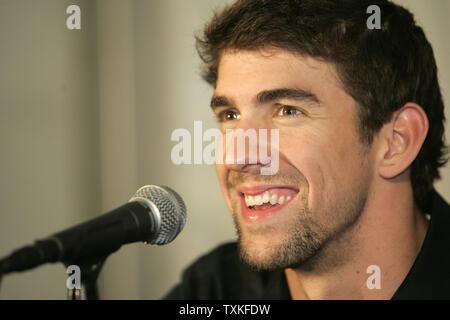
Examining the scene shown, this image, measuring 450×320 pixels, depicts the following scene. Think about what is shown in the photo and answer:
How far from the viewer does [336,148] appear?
1274 mm

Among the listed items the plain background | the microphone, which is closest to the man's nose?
the microphone

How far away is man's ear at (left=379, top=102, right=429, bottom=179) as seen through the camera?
131cm

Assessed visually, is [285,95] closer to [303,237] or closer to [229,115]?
[229,115]

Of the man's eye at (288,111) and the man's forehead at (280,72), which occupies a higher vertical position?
the man's forehead at (280,72)

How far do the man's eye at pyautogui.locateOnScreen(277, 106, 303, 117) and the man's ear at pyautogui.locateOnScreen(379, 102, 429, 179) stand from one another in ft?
0.85

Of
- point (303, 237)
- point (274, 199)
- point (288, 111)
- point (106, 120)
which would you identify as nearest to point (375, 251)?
point (303, 237)

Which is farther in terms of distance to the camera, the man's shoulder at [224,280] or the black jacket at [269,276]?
the man's shoulder at [224,280]

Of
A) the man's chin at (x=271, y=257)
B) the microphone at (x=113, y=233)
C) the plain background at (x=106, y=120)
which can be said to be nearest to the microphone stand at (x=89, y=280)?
the microphone at (x=113, y=233)

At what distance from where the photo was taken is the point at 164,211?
0.91m

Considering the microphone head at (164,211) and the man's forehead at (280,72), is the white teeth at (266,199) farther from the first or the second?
the microphone head at (164,211)

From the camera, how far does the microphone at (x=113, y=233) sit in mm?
693

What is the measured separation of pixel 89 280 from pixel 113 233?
100 mm

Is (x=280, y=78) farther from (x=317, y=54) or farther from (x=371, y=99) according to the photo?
(x=371, y=99)

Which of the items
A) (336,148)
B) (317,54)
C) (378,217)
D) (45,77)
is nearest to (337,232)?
(378,217)
